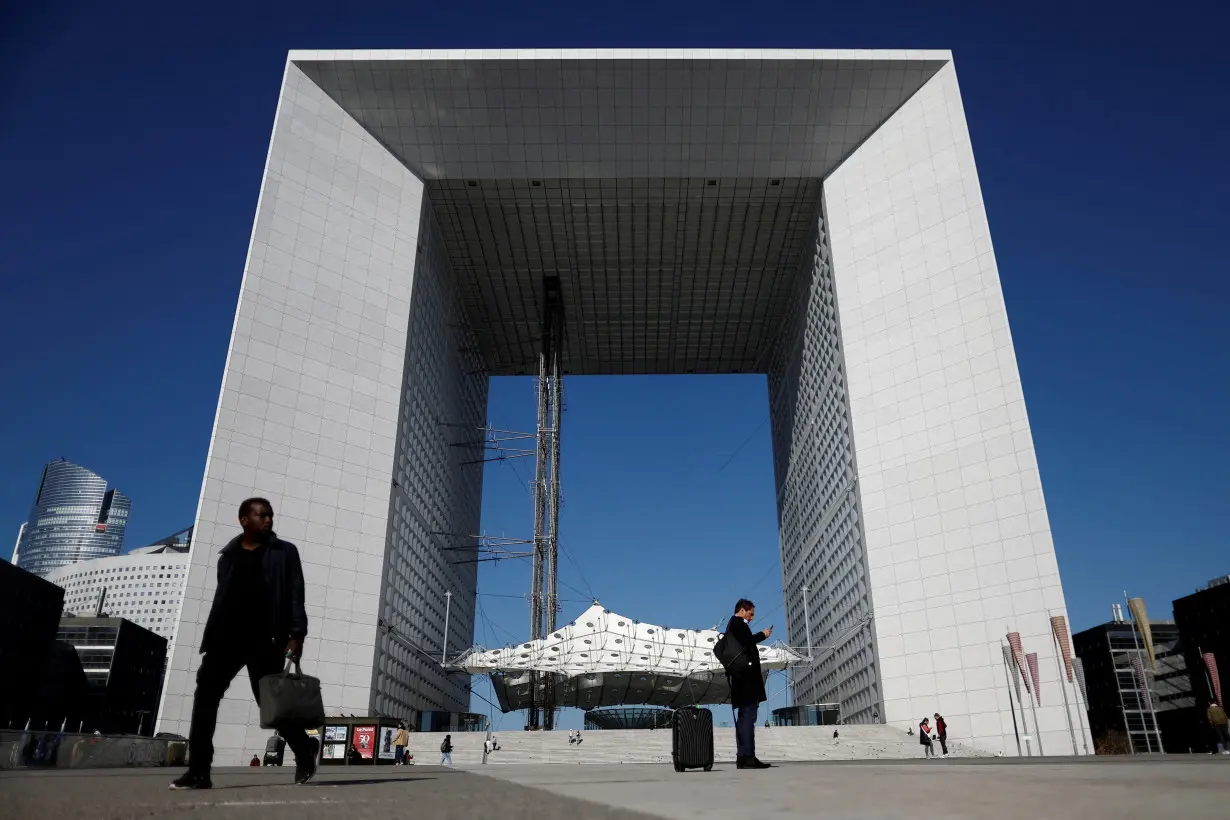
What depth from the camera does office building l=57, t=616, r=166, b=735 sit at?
83375mm

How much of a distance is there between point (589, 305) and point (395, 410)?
622 inches

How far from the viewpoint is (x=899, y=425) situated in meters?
30.4

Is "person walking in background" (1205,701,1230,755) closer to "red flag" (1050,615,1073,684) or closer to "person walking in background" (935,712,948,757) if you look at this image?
"person walking in background" (935,712,948,757)

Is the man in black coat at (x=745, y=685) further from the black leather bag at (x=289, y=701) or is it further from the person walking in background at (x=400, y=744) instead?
the person walking in background at (x=400, y=744)

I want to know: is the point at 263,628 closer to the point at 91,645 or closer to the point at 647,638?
the point at 647,638

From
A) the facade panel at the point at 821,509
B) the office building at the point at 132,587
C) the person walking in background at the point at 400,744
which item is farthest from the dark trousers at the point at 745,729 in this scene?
the office building at the point at 132,587

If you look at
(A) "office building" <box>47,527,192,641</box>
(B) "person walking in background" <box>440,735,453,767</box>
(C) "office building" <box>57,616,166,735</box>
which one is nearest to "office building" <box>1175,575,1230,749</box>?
(B) "person walking in background" <box>440,735,453,767</box>

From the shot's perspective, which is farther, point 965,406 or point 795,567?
point 795,567

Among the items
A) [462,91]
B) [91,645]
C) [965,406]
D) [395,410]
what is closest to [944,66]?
[965,406]

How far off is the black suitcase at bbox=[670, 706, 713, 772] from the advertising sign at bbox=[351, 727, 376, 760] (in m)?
15.1

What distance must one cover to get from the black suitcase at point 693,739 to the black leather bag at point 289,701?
11.3 ft

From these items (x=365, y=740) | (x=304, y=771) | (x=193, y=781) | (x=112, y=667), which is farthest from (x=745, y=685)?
(x=112, y=667)

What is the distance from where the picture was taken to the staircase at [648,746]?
2500 cm

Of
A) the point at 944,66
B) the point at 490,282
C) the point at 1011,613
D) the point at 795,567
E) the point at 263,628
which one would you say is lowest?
the point at 263,628
